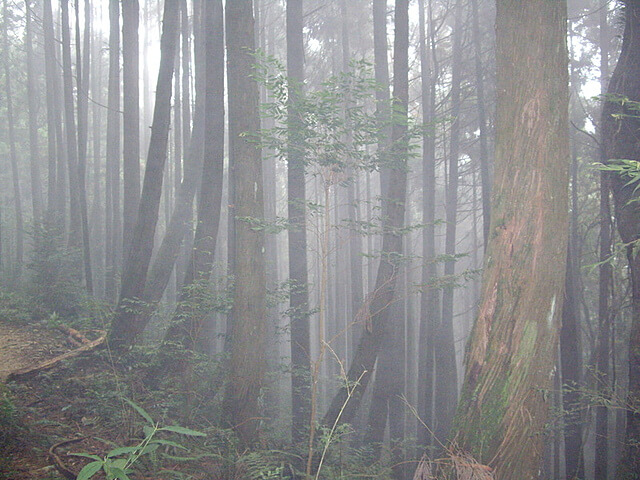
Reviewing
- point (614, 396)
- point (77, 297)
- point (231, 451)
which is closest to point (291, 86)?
point (231, 451)

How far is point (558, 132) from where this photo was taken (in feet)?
12.0

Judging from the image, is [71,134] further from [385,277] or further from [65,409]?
[385,277]

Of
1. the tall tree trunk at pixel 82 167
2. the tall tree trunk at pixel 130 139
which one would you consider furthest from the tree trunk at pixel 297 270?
the tall tree trunk at pixel 82 167

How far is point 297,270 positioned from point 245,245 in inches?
139

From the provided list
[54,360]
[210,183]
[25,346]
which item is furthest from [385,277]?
[25,346]

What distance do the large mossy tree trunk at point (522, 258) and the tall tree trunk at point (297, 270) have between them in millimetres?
4215

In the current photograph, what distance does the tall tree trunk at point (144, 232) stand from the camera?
7.75 m

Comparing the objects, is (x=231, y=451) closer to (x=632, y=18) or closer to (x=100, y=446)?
(x=100, y=446)

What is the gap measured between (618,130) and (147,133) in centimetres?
3553

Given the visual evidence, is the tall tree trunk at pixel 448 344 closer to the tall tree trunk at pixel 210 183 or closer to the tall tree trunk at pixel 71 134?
the tall tree trunk at pixel 210 183

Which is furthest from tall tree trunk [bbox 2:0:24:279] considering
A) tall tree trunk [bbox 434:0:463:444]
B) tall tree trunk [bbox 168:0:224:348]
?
tall tree trunk [bbox 434:0:463:444]

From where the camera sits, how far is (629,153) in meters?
5.91

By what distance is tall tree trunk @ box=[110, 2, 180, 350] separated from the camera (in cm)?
775

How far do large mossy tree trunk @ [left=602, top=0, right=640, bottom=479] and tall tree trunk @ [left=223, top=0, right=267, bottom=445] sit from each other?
192 inches
